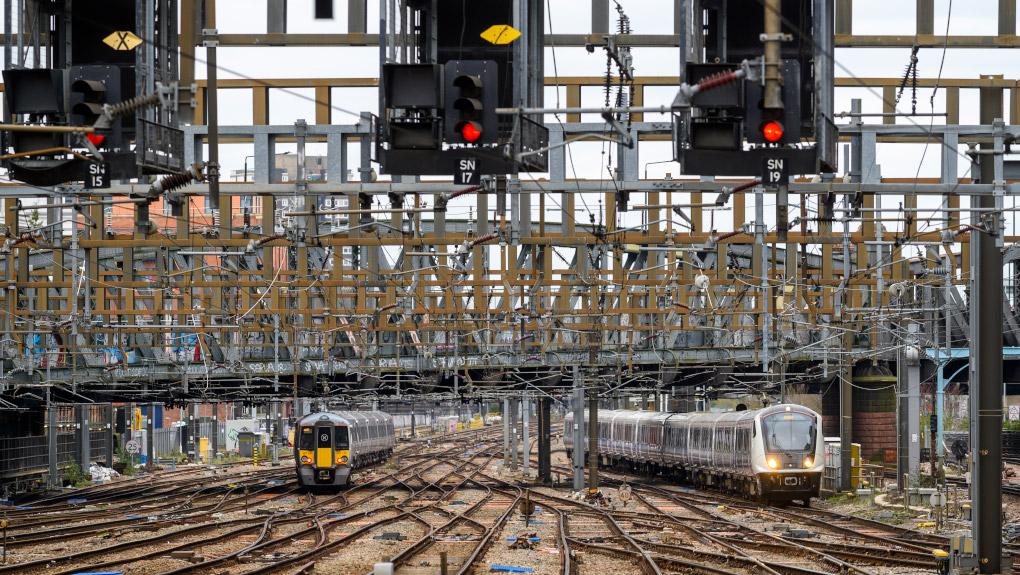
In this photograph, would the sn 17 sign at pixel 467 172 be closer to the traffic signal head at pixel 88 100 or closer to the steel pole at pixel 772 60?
the steel pole at pixel 772 60

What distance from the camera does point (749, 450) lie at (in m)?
36.2

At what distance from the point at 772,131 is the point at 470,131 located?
2748 mm

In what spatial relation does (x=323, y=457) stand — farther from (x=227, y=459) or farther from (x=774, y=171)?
(x=774, y=171)

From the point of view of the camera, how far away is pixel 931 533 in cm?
2473

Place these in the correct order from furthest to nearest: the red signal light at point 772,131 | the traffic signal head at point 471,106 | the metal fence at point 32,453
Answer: the metal fence at point 32,453, the traffic signal head at point 471,106, the red signal light at point 772,131

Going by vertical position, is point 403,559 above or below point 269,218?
below

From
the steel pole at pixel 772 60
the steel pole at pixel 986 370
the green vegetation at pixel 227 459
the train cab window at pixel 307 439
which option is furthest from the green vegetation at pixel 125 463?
the steel pole at pixel 772 60

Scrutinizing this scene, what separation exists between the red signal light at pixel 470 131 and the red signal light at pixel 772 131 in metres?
2.60

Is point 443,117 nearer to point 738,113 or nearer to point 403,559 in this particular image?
point 738,113

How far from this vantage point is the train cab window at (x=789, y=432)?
35.2m

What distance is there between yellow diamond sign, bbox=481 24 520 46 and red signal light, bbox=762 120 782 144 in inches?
125

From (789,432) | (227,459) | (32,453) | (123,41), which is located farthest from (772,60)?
(227,459)

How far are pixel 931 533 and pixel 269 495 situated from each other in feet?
69.8

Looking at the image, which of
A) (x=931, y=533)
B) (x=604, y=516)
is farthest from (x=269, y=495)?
(x=931, y=533)
